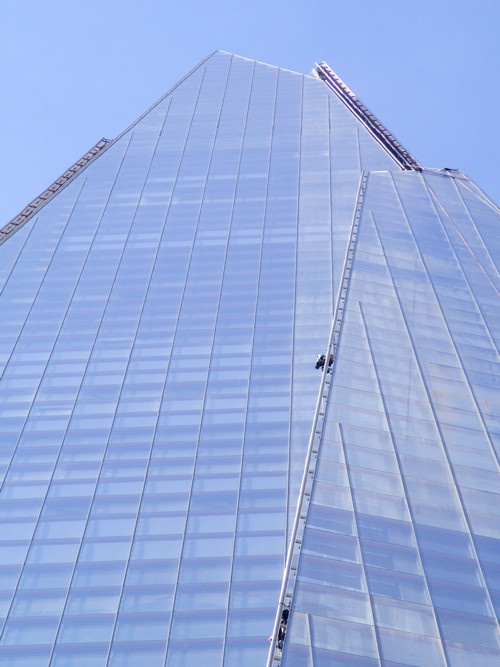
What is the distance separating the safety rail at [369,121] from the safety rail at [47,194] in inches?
1048

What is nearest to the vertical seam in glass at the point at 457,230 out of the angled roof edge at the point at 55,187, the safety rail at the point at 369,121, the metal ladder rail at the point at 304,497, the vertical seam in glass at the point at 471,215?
the vertical seam in glass at the point at 471,215

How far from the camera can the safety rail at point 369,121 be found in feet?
300

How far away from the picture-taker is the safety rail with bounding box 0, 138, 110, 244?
248 feet

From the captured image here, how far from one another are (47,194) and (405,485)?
57494mm

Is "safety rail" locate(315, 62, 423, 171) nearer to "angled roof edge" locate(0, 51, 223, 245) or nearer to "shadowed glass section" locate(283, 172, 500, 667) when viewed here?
"angled roof edge" locate(0, 51, 223, 245)

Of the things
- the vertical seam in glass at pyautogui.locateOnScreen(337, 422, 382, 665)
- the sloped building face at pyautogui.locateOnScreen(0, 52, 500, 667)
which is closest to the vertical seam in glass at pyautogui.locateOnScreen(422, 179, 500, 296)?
the sloped building face at pyautogui.locateOnScreen(0, 52, 500, 667)

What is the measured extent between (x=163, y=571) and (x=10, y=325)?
25.3 m

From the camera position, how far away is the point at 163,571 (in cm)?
4144

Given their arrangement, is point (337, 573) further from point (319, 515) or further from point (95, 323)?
point (95, 323)

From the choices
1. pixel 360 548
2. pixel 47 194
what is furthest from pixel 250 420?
pixel 47 194

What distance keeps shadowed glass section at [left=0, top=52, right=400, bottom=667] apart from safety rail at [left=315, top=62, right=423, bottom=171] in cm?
422

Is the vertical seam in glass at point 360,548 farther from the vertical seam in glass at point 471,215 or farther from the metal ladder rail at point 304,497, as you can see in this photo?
the vertical seam in glass at point 471,215

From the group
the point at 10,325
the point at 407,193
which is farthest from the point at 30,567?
the point at 407,193

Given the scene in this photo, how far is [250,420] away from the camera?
50.4m
